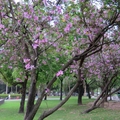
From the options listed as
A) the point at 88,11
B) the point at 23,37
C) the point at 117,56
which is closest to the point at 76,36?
the point at 88,11

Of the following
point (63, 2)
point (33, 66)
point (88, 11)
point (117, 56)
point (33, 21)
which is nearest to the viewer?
point (33, 66)

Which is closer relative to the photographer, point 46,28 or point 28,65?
point 28,65

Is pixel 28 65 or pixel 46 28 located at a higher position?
pixel 46 28

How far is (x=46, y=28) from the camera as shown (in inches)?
200

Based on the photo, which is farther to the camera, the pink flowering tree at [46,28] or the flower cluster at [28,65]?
the pink flowering tree at [46,28]

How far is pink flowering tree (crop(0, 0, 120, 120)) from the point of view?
467 cm

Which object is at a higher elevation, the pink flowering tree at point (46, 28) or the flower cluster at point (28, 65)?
the pink flowering tree at point (46, 28)

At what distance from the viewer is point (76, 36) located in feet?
20.0

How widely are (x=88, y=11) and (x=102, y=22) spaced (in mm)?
521

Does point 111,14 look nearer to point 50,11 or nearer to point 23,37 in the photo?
point 50,11

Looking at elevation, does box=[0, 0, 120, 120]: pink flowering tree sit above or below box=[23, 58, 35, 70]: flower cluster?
above

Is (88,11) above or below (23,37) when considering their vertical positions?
above

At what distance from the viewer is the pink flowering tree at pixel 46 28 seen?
184 inches

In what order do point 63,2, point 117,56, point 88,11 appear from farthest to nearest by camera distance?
point 117,56 < point 88,11 < point 63,2
